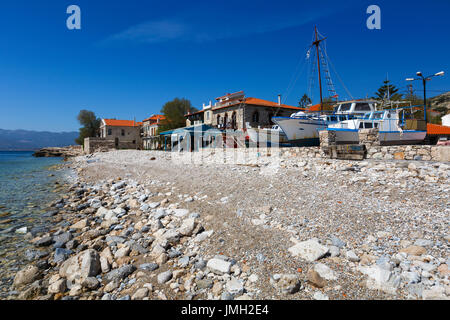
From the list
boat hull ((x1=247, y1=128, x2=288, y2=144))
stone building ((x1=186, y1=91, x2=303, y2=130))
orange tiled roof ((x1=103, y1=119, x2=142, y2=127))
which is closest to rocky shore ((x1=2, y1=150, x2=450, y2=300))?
boat hull ((x1=247, y1=128, x2=288, y2=144))

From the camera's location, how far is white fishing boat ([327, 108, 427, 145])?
1419 cm

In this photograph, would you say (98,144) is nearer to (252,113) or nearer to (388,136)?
(252,113)

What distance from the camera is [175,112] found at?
147 ft

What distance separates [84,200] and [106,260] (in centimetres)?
582

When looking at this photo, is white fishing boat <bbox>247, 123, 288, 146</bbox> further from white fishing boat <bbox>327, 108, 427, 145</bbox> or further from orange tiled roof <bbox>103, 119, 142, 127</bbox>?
orange tiled roof <bbox>103, 119, 142, 127</bbox>

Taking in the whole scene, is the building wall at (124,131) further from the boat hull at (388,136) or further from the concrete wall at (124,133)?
the boat hull at (388,136)

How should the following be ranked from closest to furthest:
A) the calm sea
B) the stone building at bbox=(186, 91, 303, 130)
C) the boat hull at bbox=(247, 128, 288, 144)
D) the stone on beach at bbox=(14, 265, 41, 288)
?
the stone on beach at bbox=(14, 265, 41, 288)
the calm sea
the boat hull at bbox=(247, 128, 288, 144)
the stone building at bbox=(186, 91, 303, 130)

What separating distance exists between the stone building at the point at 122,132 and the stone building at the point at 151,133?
173 cm

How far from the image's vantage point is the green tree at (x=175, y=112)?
43.2m

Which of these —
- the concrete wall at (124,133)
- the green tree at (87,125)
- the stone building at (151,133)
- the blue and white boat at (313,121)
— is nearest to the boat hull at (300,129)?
the blue and white boat at (313,121)

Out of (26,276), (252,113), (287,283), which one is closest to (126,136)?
(252,113)

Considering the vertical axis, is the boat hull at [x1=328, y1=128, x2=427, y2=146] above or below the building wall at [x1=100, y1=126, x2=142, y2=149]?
below

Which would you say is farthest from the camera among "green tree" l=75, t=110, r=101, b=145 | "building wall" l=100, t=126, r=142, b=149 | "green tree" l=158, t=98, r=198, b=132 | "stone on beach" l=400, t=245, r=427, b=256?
"green tree" l=75, t=110, r=101, b=145

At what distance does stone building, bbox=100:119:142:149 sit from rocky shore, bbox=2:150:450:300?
47.4 metres
